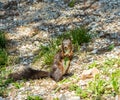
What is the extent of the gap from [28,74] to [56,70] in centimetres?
73

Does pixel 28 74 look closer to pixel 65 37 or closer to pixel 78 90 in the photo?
pixel 78 90

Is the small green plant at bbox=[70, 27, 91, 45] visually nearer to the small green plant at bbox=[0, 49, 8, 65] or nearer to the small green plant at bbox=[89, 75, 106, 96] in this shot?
the small green plant at bbox=[0, 49, 8, 65]

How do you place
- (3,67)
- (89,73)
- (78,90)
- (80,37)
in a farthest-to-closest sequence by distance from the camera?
(80,37), (3,67), (89,73), (78,90)

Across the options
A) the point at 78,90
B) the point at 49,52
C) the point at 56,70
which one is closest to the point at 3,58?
the point at 49,52

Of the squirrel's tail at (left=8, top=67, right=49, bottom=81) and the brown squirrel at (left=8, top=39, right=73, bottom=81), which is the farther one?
the squirrel's tail at (left=8, top=67, right=49, bottom=81)

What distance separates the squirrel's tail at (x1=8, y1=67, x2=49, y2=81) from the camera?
9617mm

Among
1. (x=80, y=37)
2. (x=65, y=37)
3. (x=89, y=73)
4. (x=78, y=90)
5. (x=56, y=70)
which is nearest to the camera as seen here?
(x=78, y=90)

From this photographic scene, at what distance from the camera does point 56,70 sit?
9.51 meters

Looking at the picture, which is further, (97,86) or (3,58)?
(3,58)

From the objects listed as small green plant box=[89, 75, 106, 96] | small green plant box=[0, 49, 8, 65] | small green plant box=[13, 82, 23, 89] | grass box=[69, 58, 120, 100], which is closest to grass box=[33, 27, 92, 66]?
small green plant box=[0, 49, 8, 65]

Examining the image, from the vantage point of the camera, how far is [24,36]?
40.5 ft

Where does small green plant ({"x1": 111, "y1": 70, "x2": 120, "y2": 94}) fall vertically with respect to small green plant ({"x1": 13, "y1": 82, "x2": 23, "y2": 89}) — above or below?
above

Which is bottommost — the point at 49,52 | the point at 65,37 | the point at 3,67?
the point at 3,67

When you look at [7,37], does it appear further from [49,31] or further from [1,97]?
[1,97]
